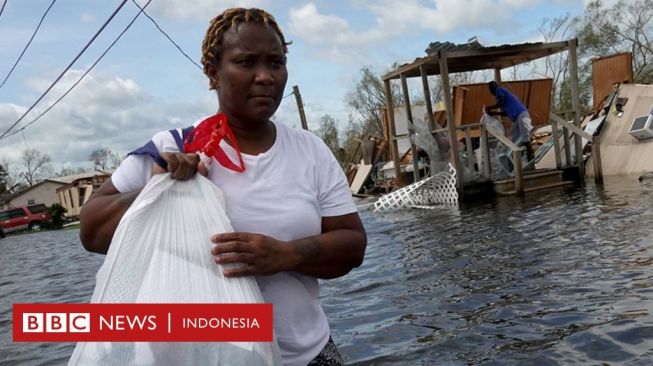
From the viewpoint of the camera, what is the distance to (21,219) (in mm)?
37562

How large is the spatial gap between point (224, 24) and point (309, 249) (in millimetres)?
684

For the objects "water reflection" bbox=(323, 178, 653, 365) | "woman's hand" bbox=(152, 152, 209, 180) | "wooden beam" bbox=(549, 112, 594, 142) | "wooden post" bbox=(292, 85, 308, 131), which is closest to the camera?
"woman's hand" bbox=(152, 152, 209, 180)

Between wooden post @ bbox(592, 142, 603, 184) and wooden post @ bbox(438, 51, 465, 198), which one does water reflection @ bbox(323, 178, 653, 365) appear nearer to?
wooden post @ bbox(438, 51, 465, 198)

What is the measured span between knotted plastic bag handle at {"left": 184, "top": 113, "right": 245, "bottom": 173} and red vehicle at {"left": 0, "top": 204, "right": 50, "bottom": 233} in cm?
4035

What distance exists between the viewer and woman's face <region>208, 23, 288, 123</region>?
1672 millimetres

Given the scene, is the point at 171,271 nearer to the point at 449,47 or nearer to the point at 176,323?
the point at 176,323

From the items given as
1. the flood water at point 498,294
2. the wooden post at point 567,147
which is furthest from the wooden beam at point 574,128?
the flood water at point 498,294

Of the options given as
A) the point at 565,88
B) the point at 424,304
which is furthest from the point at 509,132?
the point at 565,88

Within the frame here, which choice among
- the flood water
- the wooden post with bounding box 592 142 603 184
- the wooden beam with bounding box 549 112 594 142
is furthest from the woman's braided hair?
the wooden post with bounding box 592 142 603 184

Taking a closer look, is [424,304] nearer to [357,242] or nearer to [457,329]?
[457,329]

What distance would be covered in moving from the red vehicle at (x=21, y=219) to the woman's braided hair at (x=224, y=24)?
40330mm

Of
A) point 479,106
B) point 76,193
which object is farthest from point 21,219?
point 479,106

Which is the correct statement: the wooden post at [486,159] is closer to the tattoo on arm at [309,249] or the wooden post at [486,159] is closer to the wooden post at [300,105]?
the wooden post at [300,105]

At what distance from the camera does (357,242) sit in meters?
1.78
